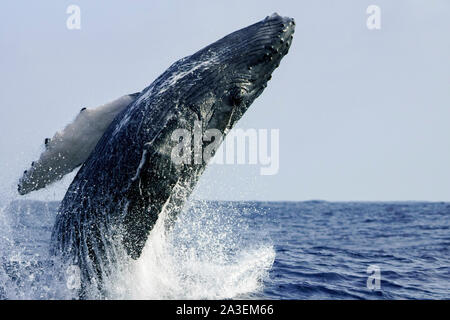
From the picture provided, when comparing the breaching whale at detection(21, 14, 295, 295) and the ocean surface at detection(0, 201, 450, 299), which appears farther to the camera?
the ocean surface at detection(0, 201, 450, 299)

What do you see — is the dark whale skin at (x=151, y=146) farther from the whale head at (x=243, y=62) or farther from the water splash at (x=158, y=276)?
the water splash at (x=158, y=276)

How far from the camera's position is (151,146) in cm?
547

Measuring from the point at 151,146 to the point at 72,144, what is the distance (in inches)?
51.8

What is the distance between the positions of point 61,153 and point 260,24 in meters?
2.78

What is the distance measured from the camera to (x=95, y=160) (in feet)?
19.6

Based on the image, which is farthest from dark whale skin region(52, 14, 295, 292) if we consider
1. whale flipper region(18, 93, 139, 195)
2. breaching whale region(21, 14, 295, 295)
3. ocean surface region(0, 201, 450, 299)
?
ocean surface region(0, 201, 450, 299)

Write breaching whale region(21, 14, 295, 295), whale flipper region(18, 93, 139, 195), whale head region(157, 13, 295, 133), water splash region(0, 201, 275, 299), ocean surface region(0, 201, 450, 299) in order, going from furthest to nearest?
ocean surface region(0, 201, 450, 299), whale flipper region(18, 93, 139, 195), water splash region(0, 201, 275, 299), whale head region(157, 13, 295, 133), breaching whale region(21, 14, 295, 295)

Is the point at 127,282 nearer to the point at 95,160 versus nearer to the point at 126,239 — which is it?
the point at 126,239

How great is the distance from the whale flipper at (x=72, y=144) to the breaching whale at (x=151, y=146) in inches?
6.7

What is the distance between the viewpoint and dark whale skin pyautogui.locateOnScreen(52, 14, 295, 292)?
556cm

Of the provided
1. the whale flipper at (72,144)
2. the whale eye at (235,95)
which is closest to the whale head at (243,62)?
the whale eye at (235,95)

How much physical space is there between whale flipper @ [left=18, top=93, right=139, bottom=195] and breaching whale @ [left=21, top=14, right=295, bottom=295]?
0.56 ft

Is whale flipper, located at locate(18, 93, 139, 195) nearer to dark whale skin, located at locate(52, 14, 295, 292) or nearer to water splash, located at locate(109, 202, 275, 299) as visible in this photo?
dark whale skin, located at locate(52, 14, 295, 292)
